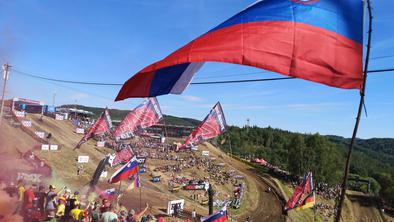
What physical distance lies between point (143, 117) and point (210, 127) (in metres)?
5.19

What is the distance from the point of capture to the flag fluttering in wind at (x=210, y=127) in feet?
56.8

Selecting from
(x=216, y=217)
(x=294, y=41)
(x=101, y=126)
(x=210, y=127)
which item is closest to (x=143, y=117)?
(x=210, y=127)

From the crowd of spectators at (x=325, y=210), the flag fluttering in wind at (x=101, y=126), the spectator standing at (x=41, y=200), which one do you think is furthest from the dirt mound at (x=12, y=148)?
the crowd of spectators at (x=325, y=210)

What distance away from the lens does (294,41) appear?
20.8ft

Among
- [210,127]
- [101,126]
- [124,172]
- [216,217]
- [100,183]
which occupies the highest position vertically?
[210,127]

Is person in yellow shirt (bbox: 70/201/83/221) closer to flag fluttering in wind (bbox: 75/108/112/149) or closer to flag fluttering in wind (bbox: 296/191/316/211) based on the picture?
flag fluttering in wind (bbox: 75/108/112/149)

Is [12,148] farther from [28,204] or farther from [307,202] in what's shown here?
[307,202]

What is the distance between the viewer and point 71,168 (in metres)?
47.4

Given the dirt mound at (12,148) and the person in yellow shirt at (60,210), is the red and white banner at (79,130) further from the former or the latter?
the person in yellow shirt at (60,210)

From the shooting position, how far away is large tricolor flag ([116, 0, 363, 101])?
6.09 meters

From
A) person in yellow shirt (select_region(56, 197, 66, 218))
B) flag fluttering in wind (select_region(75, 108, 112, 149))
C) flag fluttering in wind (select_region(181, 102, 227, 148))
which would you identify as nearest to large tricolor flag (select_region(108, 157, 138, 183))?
flag fluttering in wind (select_region(181, 102, 227, 148))

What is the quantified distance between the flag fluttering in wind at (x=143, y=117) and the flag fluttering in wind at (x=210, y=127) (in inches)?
158

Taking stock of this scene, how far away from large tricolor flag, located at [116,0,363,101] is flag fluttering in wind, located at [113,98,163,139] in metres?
14.3

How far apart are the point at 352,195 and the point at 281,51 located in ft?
268
